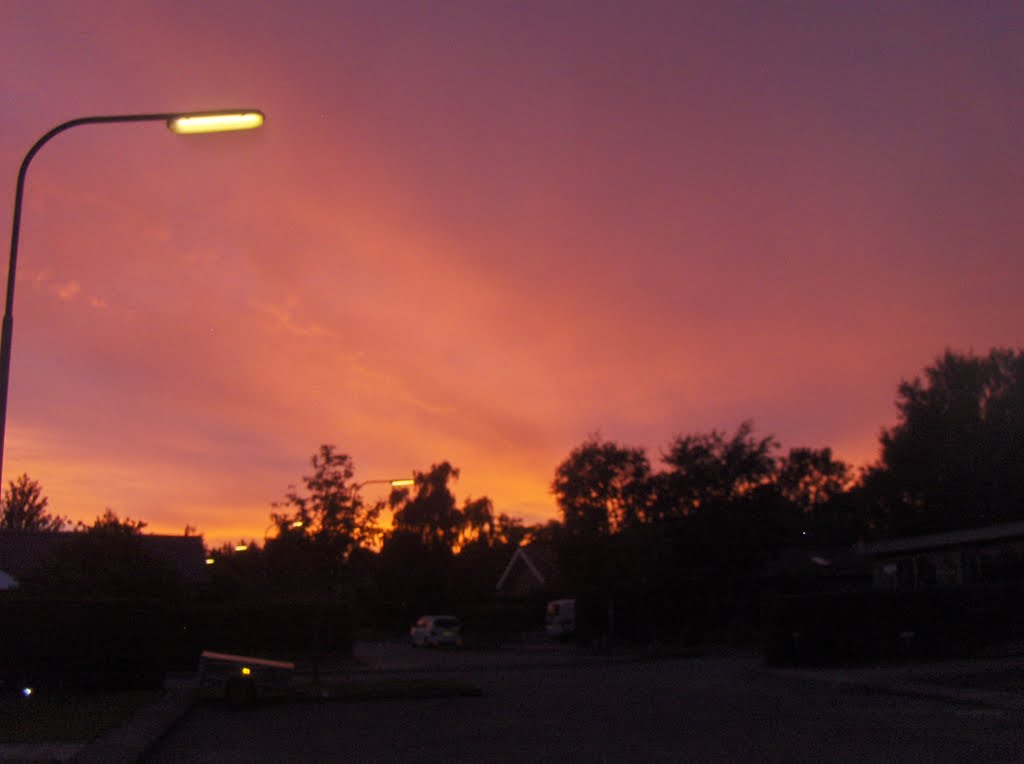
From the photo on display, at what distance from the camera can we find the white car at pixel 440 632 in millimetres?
53344

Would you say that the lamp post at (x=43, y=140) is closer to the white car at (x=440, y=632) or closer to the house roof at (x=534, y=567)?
the white car at (x=440, y=632)

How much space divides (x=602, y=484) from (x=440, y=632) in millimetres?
17251

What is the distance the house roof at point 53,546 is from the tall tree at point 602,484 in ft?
72.6

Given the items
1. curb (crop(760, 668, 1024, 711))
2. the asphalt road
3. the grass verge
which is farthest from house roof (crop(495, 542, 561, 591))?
the grass verge

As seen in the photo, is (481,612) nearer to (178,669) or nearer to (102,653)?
(178,669)

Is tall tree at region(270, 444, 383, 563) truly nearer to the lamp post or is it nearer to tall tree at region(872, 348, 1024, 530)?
the lamp post

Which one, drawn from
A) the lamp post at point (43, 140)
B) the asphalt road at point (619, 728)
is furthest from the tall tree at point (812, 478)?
the lamp post at point (43, 140)

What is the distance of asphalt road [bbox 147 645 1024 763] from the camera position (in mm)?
14508

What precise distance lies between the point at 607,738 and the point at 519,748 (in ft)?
5.44

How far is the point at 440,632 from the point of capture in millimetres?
53500

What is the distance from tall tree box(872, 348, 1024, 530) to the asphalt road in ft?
A: 140

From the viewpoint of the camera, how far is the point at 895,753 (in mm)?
14031

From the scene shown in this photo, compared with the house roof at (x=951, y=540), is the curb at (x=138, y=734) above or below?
below

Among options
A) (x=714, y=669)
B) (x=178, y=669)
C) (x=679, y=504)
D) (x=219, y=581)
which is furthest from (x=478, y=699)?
(x=679, y=504)
